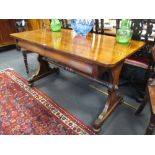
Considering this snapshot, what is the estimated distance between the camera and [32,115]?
1800mm

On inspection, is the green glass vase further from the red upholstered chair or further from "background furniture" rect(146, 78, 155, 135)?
"background furniture" rect(146, 78, 155, 135)

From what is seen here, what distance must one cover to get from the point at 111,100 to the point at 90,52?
0.62m

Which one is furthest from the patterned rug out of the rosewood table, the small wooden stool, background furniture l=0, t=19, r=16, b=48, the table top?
background furniture l=0, t=19, r=16, b=48

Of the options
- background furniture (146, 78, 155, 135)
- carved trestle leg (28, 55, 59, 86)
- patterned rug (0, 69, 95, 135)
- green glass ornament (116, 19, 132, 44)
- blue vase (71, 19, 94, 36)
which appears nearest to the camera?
background furniture (146, 78, 155, 135)

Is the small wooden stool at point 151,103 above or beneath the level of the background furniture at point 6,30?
beneath

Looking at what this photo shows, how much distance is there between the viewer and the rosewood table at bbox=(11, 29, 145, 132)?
127cm

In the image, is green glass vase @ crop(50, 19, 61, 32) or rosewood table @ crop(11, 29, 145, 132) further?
green glass vase @ crop(50, 19, 61, 32)

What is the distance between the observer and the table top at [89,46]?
1254 mm

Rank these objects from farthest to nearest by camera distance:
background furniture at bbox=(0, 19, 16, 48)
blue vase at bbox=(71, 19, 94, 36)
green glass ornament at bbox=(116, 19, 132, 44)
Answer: background furniture at bbox=(0, 19, 16, 48) → blue vase at bbox=(71, 19, 94, 36) → green glass ornament at bbox=(116, 19, 132, 44)

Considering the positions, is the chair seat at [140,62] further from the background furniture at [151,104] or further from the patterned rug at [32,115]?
the patterned rug at [32,115]

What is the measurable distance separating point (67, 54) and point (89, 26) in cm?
54

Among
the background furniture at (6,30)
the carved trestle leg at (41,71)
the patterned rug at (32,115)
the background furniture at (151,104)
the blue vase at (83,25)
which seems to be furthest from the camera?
the background furniture at (6,30)

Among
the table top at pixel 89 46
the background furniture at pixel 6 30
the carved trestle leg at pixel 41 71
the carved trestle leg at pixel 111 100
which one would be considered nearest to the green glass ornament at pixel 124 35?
the table top at pixel 89 46
